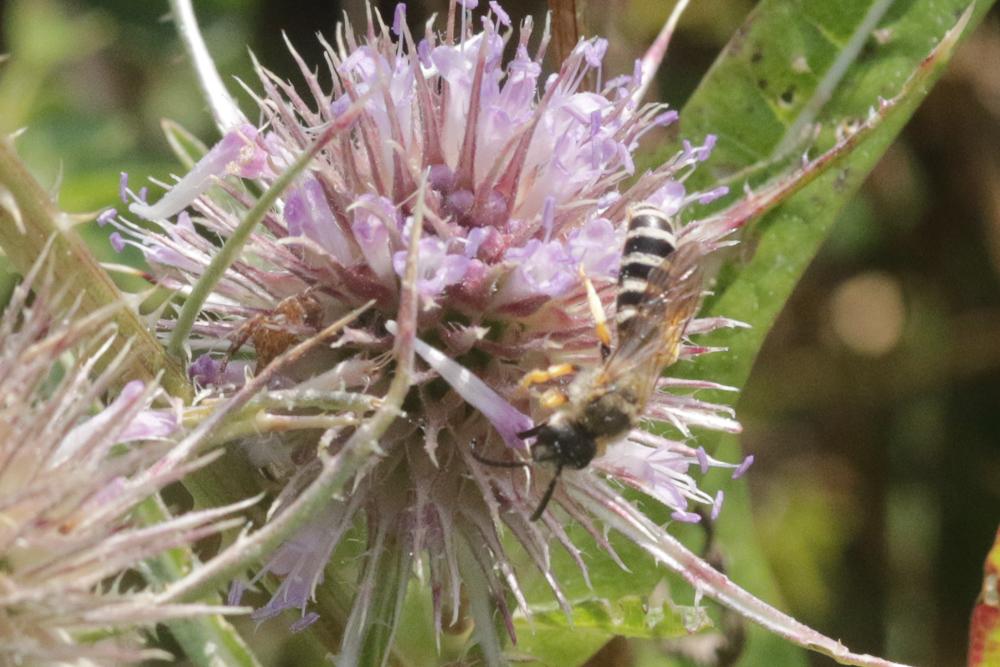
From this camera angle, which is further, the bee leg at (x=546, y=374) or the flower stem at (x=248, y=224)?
the bee leg at (x=546, y=374)

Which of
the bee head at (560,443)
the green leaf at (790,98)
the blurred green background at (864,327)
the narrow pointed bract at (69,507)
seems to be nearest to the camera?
the narrow pointed bract at (69,507)

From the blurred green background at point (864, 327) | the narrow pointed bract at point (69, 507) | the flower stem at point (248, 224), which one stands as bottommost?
the blurred green background at point (864, 327)

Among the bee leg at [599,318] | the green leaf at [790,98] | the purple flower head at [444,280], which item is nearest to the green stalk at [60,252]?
the purple flower head at [444,280]

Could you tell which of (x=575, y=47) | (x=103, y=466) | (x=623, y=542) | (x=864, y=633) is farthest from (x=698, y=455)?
(x=864, y=633)

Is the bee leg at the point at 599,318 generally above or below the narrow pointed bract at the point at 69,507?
below

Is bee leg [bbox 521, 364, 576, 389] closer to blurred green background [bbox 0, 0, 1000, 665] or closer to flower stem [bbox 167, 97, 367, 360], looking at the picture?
flower stem [bbox 167, 97, 367, 360]

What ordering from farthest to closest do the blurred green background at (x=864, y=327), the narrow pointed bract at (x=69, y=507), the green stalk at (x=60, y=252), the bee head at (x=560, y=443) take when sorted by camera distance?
1. the blurred green background at (x=864, y=327)
2. the bee head at (x=560, y=443)
3. the green stalk at (x=60, y=252)
4. the narrow pointed bract at (x=69, y=507)

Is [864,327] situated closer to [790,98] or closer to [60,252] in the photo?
[790,98]

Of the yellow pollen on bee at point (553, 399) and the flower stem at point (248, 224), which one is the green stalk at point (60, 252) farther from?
the yellow pollen on bee at point (553, 399)

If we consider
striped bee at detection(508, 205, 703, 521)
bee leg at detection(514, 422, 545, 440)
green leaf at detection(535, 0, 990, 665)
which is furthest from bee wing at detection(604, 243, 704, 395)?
green leaf at detection(535, 0, 990, 665)

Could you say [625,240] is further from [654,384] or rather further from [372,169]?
[372,169]
